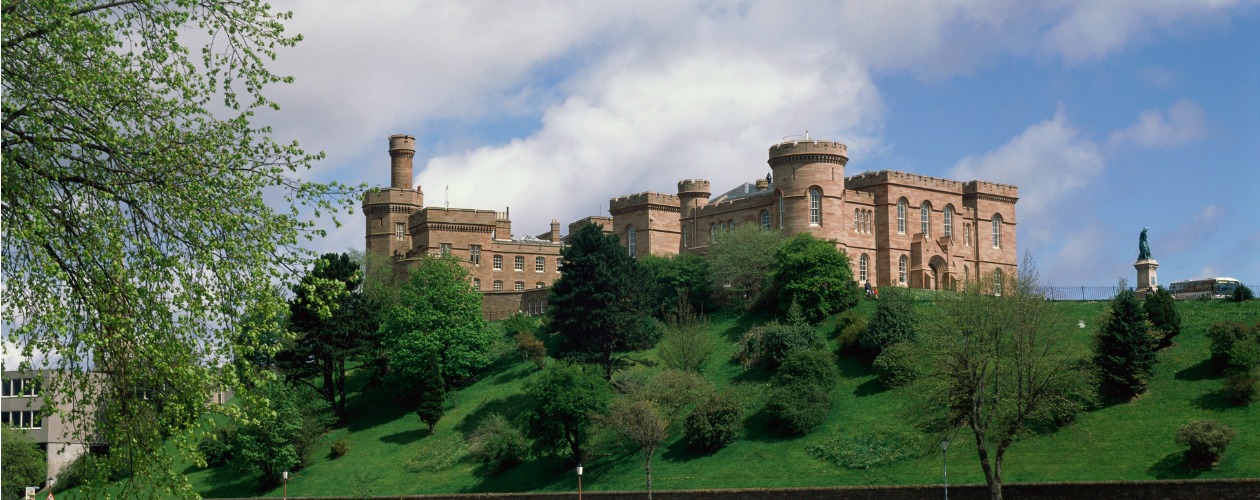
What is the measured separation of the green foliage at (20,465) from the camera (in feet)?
217

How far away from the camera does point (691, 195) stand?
299 feet

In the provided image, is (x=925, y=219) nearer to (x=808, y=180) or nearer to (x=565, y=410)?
(x=808, y=180)

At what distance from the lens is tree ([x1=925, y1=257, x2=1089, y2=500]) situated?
44.6m

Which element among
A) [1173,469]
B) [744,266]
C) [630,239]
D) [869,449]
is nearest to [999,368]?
[1173,469]

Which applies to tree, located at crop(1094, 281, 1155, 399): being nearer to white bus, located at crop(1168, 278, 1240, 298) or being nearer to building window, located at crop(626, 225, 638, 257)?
white bus, located at crop(1168, 278, 1240, 298)

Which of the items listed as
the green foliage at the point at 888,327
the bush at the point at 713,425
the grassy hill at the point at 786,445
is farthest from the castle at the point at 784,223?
the bush at the point at 713,425

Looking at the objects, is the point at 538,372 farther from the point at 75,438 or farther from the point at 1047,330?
the point at 75,438

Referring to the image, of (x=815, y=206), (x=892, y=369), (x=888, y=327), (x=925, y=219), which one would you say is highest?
(x=815, y=206)

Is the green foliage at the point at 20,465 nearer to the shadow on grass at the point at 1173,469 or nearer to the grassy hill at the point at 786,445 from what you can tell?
the grassy hill at the point at 786,445

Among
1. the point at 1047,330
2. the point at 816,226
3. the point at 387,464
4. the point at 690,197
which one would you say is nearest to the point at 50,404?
the point at 1047,330

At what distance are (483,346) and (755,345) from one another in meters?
16.5

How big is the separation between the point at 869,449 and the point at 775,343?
1345 cm

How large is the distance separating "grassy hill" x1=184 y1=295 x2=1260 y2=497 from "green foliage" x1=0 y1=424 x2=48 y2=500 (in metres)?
8.04

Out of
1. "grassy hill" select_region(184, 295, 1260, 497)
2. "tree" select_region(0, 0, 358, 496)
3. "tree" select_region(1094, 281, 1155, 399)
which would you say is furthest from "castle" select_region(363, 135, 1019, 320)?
"tree" select_region(0, 0, 358, 496)
